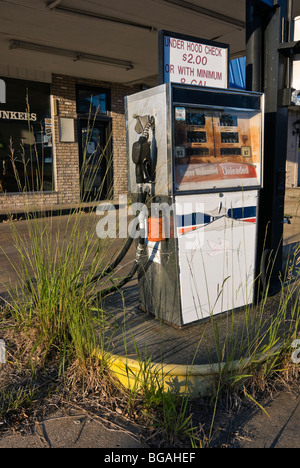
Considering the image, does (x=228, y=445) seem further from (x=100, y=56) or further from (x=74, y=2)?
(x=100, y=56)

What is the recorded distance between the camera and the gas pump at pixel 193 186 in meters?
3.24

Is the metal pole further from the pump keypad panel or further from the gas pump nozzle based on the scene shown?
the gas pump nozzle

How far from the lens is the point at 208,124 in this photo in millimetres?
3402

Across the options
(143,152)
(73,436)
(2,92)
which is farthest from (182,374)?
(2,92)

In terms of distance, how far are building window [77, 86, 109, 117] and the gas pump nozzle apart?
29.6 ft

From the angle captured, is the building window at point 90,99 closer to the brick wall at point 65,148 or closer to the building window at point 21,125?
the brick wall at point 65,148

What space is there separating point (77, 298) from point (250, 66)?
2856mm

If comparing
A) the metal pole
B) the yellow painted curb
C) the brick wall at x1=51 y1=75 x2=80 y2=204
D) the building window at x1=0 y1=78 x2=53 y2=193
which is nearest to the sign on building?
the building window at x1=0 y1=78 x2=53 y2=193

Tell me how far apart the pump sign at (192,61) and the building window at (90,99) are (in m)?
8.53

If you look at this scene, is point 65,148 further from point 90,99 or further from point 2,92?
point 2,92

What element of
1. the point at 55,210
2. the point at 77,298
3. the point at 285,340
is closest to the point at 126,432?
the point at 77,298

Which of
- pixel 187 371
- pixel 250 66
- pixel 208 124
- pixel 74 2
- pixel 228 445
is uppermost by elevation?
pixel 74 2

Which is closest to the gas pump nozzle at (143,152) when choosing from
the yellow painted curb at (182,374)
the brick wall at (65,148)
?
the yellow painted curb at (182,374)

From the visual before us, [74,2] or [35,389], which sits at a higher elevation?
[74,2]
